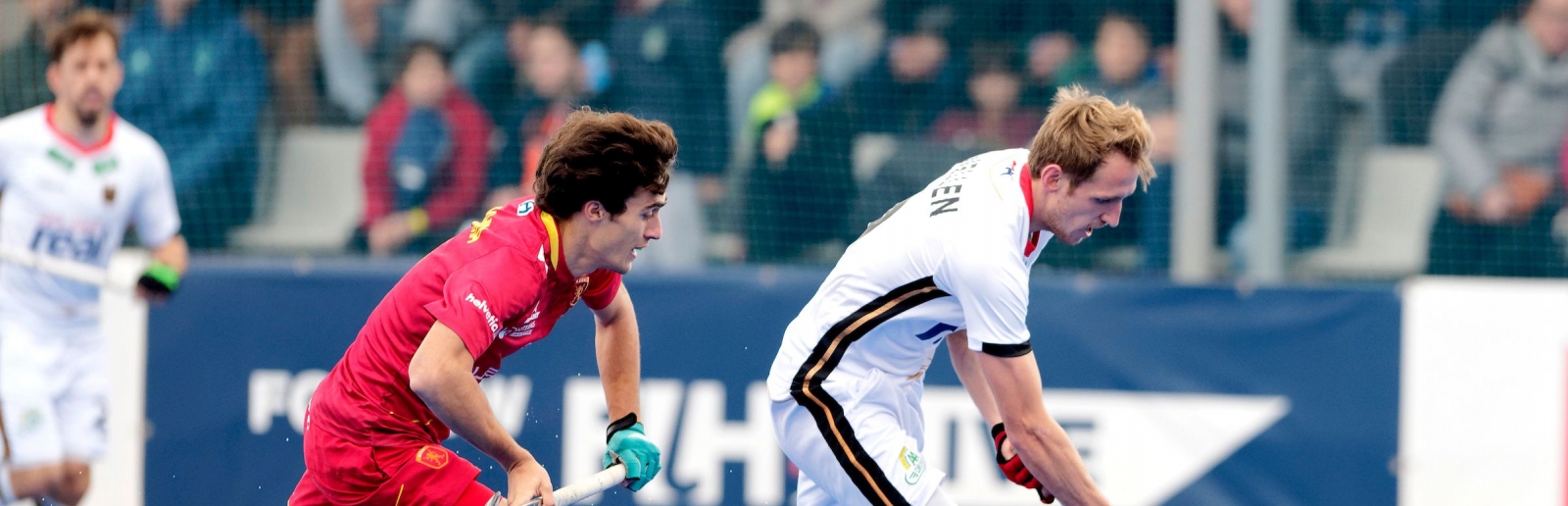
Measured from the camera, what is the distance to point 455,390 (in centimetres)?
365

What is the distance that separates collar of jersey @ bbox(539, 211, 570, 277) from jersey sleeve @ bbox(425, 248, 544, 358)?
0.17 feet

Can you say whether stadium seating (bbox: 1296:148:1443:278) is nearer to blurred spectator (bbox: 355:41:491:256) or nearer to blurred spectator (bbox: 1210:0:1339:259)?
blurred spectator (bbox: 1210:0:1339:259)

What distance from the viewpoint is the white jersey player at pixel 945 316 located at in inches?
160

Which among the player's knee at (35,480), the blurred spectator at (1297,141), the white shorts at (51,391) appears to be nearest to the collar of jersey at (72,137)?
the white shorts at (51,391)

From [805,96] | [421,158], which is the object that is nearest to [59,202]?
[421,158]

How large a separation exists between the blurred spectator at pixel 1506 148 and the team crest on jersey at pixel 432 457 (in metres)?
4.68

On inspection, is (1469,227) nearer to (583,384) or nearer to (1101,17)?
(1101,17)

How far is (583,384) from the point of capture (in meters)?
7.29

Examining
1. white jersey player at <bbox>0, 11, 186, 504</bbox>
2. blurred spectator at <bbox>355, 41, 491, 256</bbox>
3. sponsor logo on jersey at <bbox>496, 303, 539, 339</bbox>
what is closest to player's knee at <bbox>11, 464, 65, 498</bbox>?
white jersey player at <bbox>0, 11, 186, 504</bbox>

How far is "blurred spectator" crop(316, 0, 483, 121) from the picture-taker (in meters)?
7.77

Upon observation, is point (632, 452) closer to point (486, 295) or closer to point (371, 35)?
point (486, 295)

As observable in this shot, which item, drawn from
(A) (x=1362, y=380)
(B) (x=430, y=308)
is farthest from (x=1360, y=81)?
(B) (x=430, y=308)

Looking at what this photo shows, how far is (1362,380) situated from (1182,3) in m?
1.74

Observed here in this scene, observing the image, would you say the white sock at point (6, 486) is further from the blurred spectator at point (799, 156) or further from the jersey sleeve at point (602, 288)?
the jersey sleeve at point (602, 288)
